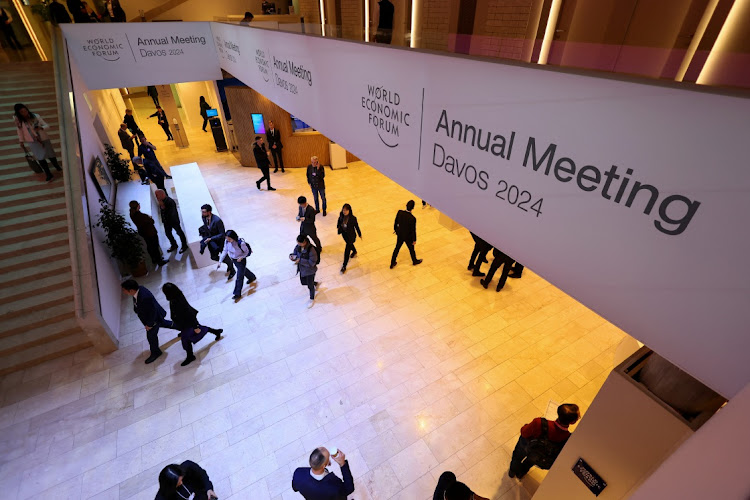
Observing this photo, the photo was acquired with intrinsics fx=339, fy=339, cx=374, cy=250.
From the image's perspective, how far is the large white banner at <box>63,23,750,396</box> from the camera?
1.29 meters

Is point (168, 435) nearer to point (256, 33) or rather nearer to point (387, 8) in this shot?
point (256, 33)

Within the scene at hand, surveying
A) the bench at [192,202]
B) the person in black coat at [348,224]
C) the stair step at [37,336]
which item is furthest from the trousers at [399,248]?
the stair step at [37,336]

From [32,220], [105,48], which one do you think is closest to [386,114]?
[32,220]

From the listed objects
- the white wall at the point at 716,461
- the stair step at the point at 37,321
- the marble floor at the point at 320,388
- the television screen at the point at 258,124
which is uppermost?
the white wall at the point at 716,461

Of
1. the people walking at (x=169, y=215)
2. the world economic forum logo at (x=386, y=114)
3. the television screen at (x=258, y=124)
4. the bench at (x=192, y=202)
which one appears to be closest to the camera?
the world economic forum logo at (x=386, y=114)

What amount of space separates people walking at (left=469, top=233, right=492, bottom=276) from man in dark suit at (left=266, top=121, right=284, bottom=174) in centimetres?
728

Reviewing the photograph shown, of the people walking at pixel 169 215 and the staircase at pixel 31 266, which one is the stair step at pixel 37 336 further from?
the people walking at pixel 169 215

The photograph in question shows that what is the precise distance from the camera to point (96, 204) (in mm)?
6977

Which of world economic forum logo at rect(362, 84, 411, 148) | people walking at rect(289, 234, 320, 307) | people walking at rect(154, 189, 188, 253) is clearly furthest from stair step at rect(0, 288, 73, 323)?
world economic forum logo at rect(362, 84, 411, 148)

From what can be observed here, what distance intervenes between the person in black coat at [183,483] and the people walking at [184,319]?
2.24m

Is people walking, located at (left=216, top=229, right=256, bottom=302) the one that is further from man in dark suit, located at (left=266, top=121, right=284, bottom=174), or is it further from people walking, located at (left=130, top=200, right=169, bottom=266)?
man in dark suit, located at (left=266, top=121, right=284, bottom=174)

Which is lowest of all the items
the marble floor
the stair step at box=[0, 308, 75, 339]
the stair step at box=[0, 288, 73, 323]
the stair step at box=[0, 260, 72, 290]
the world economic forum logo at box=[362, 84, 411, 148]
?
the marble floor

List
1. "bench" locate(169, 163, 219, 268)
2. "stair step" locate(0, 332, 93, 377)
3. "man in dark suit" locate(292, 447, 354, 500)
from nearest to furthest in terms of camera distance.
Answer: "man in dark suit" locate(292, 447, 354, 500) < "stair step" locate(0, 332, 93, 377) < "bench" locate(169, 163, 219, 268)

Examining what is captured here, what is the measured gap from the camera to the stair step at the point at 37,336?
5207 millimetres
